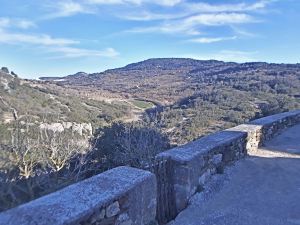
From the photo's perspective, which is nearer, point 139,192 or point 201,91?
point 139,192

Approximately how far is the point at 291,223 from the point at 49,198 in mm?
2500

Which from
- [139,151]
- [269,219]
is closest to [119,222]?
[269,219]

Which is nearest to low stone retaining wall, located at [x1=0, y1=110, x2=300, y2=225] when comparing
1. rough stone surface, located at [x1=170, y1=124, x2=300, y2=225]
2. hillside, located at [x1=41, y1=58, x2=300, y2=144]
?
rough stone surface, located at [x1=170, y1=124, x2=300, y2=225]

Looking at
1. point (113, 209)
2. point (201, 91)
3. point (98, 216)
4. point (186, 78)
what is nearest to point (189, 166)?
point (113, 209)

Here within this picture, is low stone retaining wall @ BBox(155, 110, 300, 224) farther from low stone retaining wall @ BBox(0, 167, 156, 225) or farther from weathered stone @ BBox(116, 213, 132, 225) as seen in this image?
weathered stone @ BBox(116, 213, 132, 225)

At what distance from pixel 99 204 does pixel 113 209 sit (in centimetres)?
23

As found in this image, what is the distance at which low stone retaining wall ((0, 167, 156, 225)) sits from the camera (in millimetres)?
2273

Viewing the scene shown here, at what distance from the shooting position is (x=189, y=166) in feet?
14.0

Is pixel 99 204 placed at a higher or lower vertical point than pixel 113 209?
higher

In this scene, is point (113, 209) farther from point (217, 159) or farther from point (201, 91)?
point (201, 91)

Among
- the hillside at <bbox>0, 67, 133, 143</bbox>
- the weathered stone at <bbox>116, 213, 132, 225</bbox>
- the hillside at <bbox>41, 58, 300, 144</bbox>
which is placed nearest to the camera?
the weathered stone at <bbox>116, 213, 132, 225</bbox>

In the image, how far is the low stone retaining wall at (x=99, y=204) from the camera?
→ 89.5 inches

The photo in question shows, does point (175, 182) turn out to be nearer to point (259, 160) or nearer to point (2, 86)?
point (259, 160)

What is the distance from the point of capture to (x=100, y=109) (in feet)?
122
